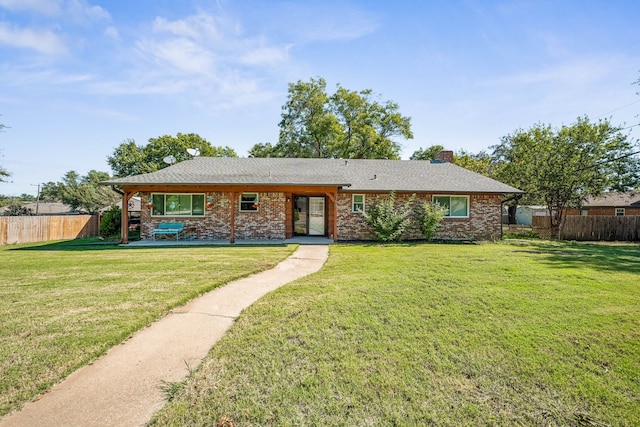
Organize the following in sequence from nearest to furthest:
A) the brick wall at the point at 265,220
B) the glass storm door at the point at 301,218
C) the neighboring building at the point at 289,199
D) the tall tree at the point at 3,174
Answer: the neighboring building at the point at 289,199 < the brick wall at the point at 265,220 < the glass storm door at the point at 301,218 < the tall tree at the point at 3,174

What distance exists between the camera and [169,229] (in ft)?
43.5

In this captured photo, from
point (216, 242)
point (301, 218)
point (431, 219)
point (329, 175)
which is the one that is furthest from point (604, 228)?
point (216, 242)

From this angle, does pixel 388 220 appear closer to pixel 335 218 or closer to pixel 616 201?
pixel 335 218

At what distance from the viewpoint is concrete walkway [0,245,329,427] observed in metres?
2.31

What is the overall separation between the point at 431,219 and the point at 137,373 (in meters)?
12.6

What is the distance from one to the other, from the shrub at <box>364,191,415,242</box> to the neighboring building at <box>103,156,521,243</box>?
0.48m

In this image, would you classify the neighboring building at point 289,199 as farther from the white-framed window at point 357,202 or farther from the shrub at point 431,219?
the shrub at point 431,219

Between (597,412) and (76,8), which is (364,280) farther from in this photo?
(76,8)

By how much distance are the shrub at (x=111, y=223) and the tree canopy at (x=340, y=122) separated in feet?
54.8

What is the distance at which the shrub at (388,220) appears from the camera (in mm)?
13195

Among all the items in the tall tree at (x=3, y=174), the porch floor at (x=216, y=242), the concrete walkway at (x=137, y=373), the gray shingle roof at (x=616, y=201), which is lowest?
the concrete walkway at (x=137, y=373)

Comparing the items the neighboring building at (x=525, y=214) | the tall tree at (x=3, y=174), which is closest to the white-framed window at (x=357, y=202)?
the tall tree at (x=3, y=174)

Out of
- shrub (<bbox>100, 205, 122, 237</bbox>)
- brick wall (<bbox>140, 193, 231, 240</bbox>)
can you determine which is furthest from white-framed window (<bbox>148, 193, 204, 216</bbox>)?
shrub (<bbox>100, 205, 122, 237</bbox>)

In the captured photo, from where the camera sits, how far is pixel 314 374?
2.88m
